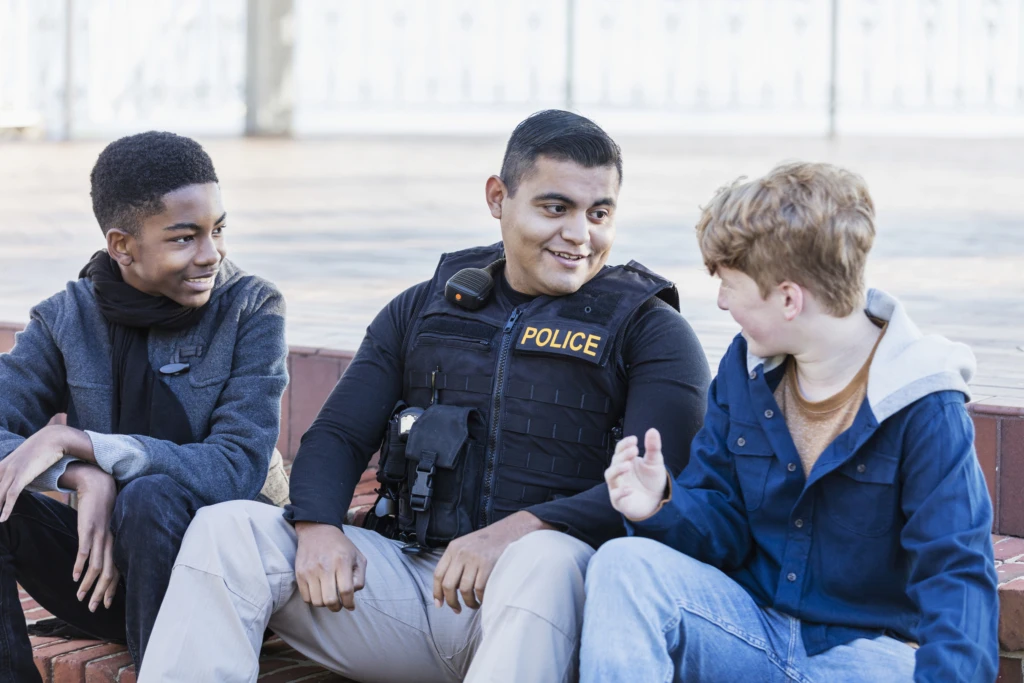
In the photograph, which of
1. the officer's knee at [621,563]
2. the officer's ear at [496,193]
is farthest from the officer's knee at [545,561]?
the officer's ear at [496,193]

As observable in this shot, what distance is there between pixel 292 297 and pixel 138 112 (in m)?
12.8

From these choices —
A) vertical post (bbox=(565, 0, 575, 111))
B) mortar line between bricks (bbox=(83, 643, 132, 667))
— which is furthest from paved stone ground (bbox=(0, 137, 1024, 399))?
vertical post (bbox=(565, 0, 575, 111))

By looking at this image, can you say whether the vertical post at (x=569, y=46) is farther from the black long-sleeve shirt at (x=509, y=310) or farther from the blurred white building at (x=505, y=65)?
the black long-sleeve shirt at (x=509, y=310)

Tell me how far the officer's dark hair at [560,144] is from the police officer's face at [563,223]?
0.02m

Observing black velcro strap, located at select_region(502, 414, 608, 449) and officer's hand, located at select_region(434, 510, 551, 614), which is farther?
black velcro strap, located at select_region(502, 414, 608, 449)

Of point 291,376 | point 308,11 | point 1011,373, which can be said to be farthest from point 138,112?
point 1011,373

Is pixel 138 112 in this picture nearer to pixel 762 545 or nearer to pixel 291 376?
pixel 291 376

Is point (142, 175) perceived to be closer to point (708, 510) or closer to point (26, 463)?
point (26, 463)

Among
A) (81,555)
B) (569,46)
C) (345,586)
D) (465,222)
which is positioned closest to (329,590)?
(345,586)

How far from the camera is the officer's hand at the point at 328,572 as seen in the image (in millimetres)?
2936

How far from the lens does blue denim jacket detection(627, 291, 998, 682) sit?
7.71 ft

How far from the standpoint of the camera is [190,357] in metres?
3.44

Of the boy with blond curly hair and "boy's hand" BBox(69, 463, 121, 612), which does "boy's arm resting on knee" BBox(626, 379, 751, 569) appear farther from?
"boy's hand" BBox(69, 463, 121, 612)

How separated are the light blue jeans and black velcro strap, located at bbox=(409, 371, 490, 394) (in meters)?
0.72
